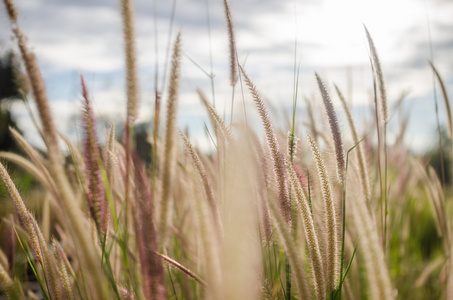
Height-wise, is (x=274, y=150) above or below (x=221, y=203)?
above

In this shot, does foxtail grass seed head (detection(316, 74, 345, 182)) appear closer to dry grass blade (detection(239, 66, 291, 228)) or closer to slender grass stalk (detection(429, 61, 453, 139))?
dry grass blade (detection(239, 66, 291, 228))

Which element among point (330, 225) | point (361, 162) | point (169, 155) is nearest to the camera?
point (169, 155)

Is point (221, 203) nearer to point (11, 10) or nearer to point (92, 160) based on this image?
point (92, 160)

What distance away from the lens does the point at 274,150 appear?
58cm

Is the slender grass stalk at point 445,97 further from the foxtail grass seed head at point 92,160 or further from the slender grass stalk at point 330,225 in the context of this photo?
the foxtail grass seed head at point 92,160

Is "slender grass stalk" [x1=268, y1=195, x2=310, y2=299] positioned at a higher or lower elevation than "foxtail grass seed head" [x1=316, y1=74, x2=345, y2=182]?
lower

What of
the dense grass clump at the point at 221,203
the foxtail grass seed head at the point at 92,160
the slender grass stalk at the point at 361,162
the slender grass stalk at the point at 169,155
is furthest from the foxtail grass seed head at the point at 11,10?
the slender grass stalk at the point at 361,162

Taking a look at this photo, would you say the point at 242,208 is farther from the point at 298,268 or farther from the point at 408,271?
the point at 408,271

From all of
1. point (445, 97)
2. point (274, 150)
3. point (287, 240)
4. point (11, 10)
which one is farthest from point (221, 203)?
point (445, 97)

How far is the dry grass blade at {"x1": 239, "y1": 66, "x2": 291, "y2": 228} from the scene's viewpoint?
1.87 ft

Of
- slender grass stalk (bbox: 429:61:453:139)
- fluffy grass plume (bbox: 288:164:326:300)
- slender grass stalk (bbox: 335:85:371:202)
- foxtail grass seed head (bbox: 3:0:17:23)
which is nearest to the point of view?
foxtail grass seed head (bbox: 3:0:17:23)

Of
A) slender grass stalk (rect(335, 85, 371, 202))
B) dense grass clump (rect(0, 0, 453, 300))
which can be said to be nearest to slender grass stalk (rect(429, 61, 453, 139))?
dense grass clump (rect(0, 0, 453, 300))

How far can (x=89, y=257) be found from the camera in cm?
33

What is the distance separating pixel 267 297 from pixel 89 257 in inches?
15.8
